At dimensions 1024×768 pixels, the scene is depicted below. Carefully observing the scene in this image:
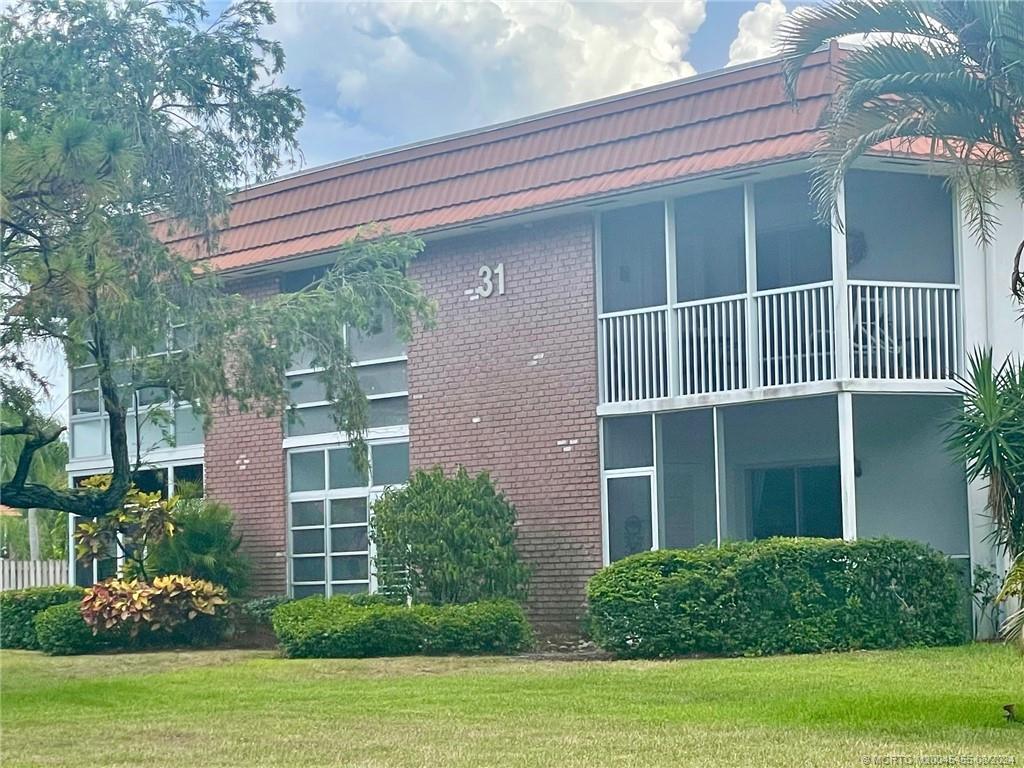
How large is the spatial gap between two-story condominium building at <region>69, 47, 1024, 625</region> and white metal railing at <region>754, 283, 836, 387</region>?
34mm

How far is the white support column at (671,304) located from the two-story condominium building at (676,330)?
0.11 feet

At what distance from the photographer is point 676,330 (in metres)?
20.0

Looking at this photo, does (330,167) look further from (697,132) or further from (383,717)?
(383,717)

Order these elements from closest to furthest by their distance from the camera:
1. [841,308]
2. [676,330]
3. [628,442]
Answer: [841,308] → [676,330] → [628,442]

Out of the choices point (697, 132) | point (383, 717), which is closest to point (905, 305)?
point (697, 132)

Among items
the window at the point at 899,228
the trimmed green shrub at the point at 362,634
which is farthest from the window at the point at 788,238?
the trimmed green shrub at the point at 362,634

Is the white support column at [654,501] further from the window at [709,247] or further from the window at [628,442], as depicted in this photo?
the window at [709,247]

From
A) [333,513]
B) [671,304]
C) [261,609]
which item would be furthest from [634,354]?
[261,609]

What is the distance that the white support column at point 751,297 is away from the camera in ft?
62.5

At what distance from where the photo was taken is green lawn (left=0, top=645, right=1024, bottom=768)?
10.9 metres

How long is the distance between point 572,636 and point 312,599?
3.22 meters

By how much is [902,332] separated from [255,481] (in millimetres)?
10447

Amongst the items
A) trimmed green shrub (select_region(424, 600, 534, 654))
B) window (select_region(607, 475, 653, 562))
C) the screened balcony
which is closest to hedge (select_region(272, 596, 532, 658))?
trimmed green shrub (select_region(424, 600, 534, 654))

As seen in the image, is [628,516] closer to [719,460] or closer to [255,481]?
[719,460]
